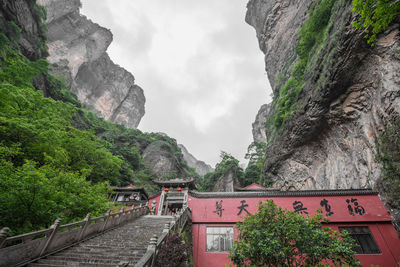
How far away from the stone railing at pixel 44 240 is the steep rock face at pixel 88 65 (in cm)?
3127

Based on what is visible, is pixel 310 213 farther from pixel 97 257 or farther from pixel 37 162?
pixel 37 162

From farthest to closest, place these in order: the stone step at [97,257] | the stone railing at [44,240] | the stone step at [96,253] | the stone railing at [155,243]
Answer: the stone step at [96,253] → the stone step at [97,257] → the stone railing at [155,243] → the stone railing at [44,240]

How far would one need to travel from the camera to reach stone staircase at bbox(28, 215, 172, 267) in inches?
181

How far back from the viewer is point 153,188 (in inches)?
893

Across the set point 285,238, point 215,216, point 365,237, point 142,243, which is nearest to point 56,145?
point 142,243

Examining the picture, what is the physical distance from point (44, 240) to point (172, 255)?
11.0ft

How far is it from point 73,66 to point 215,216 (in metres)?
36.0

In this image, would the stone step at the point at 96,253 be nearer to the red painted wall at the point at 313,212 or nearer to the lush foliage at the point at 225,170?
the red painted wall at the point at 313,212

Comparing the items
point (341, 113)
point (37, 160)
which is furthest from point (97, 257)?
point (341, 113)

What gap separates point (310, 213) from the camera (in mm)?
8734

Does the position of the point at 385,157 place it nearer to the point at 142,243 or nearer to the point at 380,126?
the point at 380,126

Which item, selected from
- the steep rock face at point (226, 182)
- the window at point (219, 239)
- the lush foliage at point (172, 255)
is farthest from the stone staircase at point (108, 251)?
the steep rock face at point (226, 182)

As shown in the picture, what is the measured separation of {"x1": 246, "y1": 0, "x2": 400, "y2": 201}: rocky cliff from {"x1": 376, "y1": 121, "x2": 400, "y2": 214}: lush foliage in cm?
39

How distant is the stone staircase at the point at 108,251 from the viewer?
459 centimetres
